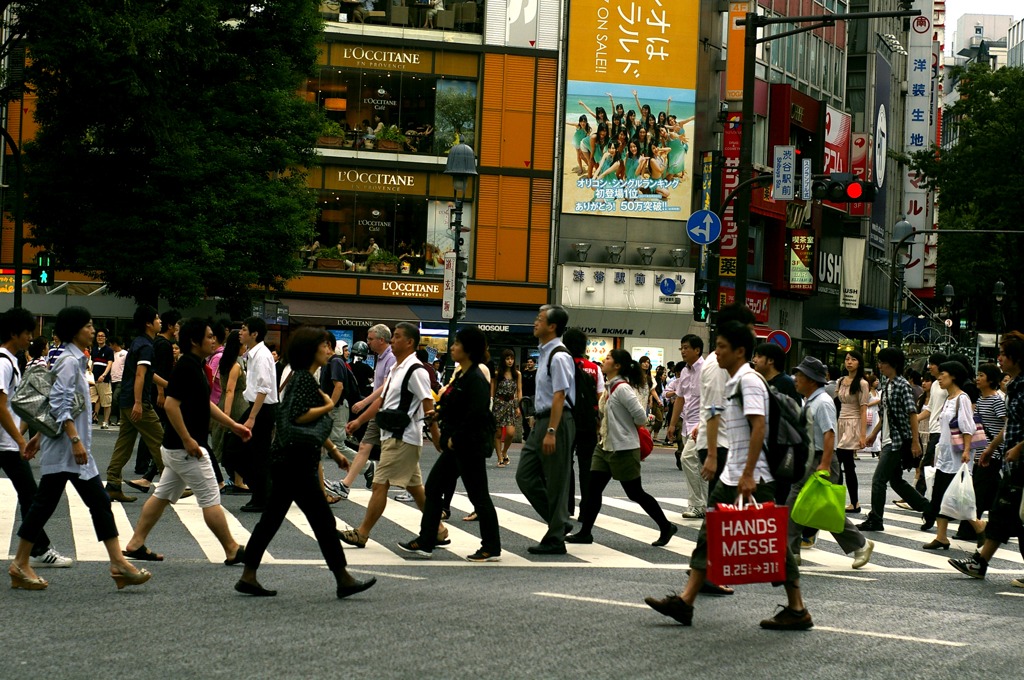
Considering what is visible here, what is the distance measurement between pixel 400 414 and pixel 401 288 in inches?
1359

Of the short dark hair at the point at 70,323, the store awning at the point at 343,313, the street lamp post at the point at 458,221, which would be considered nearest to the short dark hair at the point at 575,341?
the short dark hair at the point at 70,323

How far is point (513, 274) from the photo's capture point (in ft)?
151

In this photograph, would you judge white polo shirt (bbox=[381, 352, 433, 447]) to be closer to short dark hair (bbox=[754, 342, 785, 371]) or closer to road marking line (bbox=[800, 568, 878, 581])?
short dark hair (bbox=[754, 342, 785, 371])

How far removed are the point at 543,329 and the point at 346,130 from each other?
115ft

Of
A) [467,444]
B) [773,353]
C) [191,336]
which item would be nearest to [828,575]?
[773,353]

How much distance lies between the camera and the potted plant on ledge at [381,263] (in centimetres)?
4534

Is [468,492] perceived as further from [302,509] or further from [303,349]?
[303,349]

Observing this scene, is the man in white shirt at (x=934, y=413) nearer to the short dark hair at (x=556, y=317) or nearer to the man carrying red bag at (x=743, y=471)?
the short dark hair at (x=556, y=317)

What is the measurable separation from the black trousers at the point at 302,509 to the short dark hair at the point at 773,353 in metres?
3.74

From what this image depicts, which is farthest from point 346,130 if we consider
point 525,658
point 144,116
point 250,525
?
point 525,658

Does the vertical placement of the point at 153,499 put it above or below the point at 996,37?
below

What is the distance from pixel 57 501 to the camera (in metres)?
8.79

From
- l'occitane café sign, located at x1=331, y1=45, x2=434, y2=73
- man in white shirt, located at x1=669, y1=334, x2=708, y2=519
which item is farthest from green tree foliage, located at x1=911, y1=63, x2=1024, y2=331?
man in white shirt, located at x1=669, y1=334, x2=708, y2=519

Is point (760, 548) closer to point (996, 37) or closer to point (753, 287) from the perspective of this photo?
point (753, 287)
